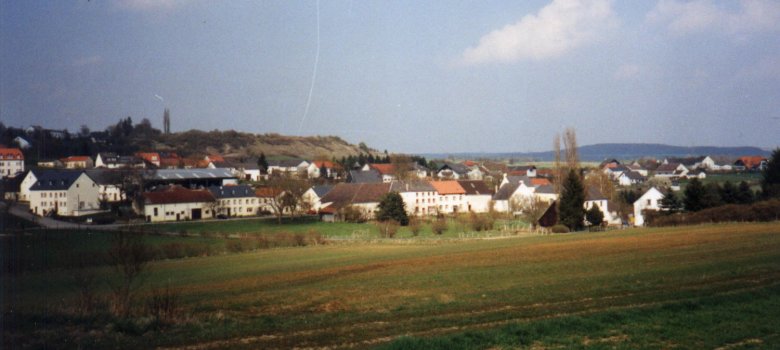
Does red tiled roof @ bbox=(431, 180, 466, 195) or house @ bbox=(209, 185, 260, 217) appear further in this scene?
red tiled roof @ bbox=(431, 180, 466, 195)

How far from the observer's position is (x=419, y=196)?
9888 centimetres

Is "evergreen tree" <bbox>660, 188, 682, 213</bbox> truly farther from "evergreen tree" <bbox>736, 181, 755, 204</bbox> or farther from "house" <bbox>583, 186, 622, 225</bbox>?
"house" <bbox>583, 186, 622, 225</bbox>

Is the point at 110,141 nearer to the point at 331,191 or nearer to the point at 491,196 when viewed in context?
the point at 331,191

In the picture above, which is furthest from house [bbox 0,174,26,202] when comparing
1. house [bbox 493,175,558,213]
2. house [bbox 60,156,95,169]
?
house [bbox 493,175,558,213]

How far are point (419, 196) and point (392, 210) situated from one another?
2172cm

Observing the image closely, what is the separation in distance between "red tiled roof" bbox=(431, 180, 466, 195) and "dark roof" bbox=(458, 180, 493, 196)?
1.24 metres

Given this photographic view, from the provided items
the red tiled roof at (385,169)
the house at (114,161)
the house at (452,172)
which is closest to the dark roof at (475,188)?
the red tiled roof at (385,169)

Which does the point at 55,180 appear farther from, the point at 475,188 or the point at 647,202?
the point at 647,202

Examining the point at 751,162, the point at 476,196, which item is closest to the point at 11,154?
the point at 476,196

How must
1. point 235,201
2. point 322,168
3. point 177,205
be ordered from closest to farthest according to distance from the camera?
point 177,205, point 235,201, point 322,168

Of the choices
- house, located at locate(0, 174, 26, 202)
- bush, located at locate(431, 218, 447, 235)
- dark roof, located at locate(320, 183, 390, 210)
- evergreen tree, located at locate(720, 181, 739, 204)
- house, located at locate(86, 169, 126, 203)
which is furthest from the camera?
dark roof, located at locate(320, 183, 390, 210)

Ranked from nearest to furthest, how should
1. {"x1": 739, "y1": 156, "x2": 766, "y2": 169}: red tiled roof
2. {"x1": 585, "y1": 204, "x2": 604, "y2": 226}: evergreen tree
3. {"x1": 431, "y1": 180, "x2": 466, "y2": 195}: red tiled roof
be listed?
1. {"x1": 585, "y1": 204, "x2": 604, "y2": 226}: evergreen tree
2. {"x1": 431, "y1": 180, "x2": 466, "y2": 195}: red tiled roof
3. {"x1": 739, "y1": 156, "x2": 766, "y2": 169}: red tiled roof

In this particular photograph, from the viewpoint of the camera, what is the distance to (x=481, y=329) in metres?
14.1

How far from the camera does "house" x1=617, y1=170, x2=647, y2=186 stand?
452 feet
